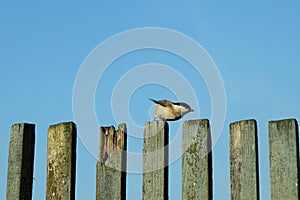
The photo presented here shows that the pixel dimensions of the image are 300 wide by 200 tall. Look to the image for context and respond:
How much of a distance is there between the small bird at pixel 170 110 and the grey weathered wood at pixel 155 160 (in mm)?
839

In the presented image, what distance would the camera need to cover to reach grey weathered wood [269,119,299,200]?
3.56 m

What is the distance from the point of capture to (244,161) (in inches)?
146

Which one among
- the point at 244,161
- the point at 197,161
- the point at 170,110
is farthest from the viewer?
the point at 170,110

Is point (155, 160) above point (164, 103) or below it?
below

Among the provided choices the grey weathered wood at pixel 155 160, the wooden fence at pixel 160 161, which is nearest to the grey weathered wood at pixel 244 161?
the wooden fence at pixel 160 161

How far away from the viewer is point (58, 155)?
438 cm

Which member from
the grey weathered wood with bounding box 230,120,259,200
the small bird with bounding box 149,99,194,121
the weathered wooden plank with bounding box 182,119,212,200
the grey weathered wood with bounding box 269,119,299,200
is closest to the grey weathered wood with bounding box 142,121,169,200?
the weathered wooden plank with bounding box 182,119,212,200

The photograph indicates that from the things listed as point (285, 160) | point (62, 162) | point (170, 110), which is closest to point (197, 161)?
point (285, 160)

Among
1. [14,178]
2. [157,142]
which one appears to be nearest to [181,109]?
[157,142]

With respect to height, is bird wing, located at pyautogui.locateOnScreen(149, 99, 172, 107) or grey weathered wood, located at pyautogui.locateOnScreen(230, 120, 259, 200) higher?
bird wing, located at pyautogui.locateOnScreen(149, 99, 172, 107)

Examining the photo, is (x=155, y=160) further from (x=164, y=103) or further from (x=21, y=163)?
(x=164, y=103)

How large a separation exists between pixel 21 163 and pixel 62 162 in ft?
1.11

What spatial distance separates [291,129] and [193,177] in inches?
25.5

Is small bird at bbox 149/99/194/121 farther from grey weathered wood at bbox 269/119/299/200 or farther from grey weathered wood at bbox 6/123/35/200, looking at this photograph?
grey weathered wood at bbox 269/119/299/200
